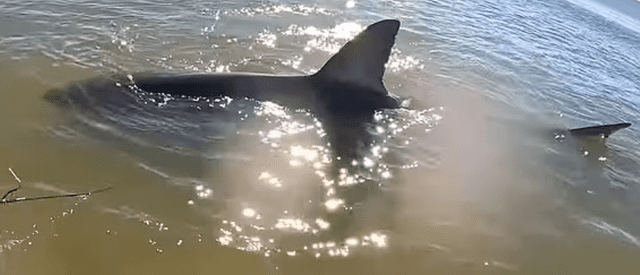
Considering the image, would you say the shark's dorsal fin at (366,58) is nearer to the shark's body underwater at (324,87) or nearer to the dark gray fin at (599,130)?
the shark's body underwater at (324,87)

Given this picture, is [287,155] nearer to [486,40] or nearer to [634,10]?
[486,40]

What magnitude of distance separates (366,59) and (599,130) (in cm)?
404

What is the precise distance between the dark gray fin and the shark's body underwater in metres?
3.27

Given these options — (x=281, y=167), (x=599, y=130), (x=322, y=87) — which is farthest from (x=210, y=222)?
(x=599, y=130)

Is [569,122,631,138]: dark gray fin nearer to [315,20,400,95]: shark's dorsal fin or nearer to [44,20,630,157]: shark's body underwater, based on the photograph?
[44,20,630,157]: shark's body underwater

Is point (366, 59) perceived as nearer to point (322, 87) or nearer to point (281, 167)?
point (322, 87)

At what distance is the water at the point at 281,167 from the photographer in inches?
149

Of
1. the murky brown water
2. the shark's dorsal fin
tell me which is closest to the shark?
the shark's dorsal fin

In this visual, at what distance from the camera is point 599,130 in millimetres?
6953

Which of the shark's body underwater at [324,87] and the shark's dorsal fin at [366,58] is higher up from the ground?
the shark's dorsal fin at [366,58]

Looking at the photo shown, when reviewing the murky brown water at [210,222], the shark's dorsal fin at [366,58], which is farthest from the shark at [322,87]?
the murky brown water at [210,222]

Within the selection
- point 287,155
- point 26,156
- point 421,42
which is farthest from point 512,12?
point 26,156

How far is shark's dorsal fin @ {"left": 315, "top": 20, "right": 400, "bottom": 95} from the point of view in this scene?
19.6 ft

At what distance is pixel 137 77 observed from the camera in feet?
20.8
